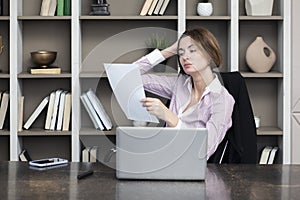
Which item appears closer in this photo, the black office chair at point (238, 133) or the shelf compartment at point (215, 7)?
the black office chair at point (238, 133)

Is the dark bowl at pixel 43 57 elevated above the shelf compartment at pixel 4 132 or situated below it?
above

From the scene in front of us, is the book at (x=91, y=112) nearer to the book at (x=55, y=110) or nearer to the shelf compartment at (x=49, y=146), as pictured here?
the book at (x=55, y=110)

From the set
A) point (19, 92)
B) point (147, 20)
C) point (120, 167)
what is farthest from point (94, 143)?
point (120, 167)

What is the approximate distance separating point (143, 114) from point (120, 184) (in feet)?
1.82

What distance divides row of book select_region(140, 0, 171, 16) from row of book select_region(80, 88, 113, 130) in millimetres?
706

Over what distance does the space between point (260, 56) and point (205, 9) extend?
1.69 feet

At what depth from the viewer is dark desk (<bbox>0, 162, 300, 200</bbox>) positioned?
210 centimetres

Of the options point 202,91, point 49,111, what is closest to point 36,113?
point 49,111

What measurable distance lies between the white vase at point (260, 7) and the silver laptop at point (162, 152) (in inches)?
91.0

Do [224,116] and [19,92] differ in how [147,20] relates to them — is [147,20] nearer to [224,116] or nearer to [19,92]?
[19,92]

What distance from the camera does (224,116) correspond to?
10.6 feet

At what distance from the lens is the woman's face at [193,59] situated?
3.24 metres

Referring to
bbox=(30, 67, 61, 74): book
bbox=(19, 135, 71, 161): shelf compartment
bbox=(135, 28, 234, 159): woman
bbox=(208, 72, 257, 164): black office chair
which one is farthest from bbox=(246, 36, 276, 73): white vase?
bbox=(19, 135, 71, 161): shelf compartment

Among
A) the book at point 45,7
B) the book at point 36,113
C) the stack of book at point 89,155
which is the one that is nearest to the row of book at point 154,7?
the book at point 45,7
